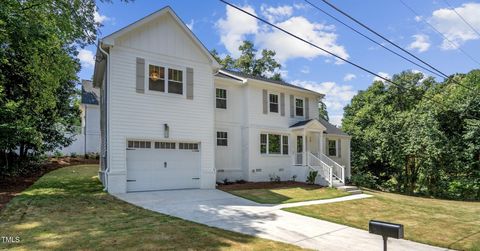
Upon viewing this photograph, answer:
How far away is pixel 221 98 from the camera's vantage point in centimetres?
1745

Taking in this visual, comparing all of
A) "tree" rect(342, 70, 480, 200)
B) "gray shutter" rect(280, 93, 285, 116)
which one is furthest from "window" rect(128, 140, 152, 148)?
"tree" rect(342, 70, 480, 200)

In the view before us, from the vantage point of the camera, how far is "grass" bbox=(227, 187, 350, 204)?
1269 centimetres

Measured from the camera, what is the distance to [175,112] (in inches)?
548

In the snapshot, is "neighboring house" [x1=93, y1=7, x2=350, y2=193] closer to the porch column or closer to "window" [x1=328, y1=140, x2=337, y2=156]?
the porch column

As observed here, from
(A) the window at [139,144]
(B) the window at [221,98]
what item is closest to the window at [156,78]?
(A) the window at [139,144]

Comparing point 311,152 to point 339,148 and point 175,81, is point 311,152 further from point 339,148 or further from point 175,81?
point 175,81

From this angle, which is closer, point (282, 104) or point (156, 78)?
point (156, 78)

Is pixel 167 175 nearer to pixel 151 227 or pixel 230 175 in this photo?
pixel 230 175

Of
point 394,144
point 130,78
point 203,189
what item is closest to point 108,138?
point 130,78

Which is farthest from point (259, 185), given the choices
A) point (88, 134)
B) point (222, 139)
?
point (88, 134)

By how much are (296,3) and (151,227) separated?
6.69m

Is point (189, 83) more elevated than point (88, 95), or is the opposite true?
point (88, 95)

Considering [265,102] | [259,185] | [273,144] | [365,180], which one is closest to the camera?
[259,185]

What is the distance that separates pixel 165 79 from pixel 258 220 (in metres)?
7.65
